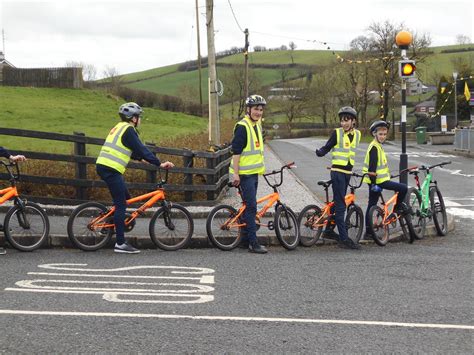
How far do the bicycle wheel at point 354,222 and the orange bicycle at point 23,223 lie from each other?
14.1 ft

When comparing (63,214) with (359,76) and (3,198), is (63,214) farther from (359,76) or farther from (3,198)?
(359,76)

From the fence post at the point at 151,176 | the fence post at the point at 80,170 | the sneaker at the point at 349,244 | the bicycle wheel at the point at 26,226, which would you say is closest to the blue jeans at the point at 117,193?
the bicycle wheel at the point at 26,226

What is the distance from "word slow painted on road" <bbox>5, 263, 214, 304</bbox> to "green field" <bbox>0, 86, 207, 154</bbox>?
16.1m

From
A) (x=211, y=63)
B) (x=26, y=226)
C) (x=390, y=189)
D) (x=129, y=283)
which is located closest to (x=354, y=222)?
(x=390, y=189)

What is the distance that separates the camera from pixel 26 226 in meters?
8.36

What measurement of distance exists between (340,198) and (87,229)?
3.55 metres

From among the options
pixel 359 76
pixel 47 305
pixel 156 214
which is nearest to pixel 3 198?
pixel 156 214

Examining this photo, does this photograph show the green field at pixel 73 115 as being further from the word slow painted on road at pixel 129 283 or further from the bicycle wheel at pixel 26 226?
the word slow painted on road at pixel 129 283

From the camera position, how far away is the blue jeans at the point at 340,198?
9.15m

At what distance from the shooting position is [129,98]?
5075cm

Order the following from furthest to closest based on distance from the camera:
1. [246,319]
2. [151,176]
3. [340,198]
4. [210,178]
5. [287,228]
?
[210,178] → [151,176] → [340,198] → [287,228] → [246,319]

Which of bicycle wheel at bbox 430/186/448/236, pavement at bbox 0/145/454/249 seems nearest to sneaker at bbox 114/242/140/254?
pavement at bbox 0/145/454/249

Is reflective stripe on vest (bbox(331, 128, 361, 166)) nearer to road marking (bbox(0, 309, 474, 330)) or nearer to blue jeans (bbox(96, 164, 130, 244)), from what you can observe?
blue jeans (bbox(96, 164, 130, 244))

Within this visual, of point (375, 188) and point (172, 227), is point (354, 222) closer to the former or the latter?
point (375, 188)
